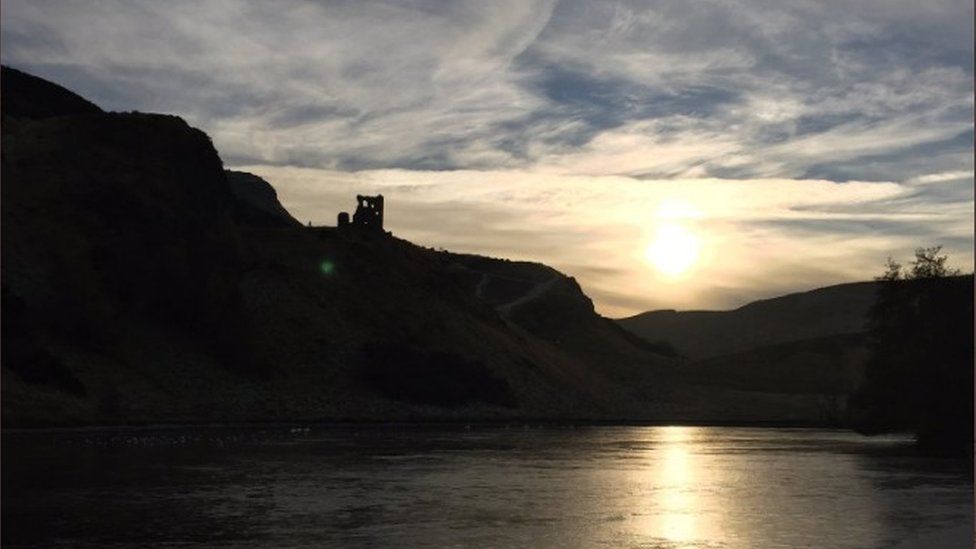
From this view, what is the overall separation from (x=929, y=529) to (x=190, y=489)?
22116 mm

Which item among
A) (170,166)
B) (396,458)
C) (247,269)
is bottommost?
(396,458)

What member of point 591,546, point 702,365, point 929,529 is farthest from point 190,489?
point 702,365

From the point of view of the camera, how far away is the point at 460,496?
35.6m

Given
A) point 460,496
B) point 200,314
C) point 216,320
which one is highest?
point 200,314

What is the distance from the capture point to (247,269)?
12888 cm

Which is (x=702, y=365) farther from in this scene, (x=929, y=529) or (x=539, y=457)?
(x=929, y=529)

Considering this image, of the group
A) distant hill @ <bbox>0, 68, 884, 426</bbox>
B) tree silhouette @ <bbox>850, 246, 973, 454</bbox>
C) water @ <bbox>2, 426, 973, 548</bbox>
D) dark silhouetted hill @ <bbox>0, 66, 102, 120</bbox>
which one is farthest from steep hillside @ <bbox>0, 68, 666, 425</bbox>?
tree silhouette @ <bbox>850, 246, 973, 454</bbox>

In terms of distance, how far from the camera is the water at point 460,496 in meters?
26.1

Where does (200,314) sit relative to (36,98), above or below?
below

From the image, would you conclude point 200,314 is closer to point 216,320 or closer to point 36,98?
point 216,320

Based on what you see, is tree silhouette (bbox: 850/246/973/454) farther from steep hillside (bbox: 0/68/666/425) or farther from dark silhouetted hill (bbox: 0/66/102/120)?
dark silhouetted hill (bbox: 0/66/102/120)

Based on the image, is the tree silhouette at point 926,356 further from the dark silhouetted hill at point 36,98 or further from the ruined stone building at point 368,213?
the dark silhouetted hill at point 36,98

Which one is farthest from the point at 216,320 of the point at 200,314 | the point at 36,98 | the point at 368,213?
the point at 36,98

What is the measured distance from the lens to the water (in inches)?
1027
